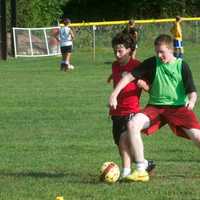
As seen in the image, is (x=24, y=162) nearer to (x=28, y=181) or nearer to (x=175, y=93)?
(x=28, y=181)

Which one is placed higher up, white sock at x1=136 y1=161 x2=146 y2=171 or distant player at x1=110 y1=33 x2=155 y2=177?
distant player at x1=110 y1=33 x2=155 y2=177

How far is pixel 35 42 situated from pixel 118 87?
1056 inches

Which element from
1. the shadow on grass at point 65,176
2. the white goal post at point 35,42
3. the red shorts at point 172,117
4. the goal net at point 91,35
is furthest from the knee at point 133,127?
the white goal post at point 35,42

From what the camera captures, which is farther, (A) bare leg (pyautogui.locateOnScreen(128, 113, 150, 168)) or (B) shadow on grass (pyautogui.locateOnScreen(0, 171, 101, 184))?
(B) shadow on grass (pyautogui.locateOnScreen(0, 171, 101, 184))

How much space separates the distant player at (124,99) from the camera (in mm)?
8891

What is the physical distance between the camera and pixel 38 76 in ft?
81.1

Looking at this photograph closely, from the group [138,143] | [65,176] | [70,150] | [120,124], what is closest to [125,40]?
[120,124]

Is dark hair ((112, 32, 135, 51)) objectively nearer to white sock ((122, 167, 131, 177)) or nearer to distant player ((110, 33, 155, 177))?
distant player ((110, 33, 155, 177))

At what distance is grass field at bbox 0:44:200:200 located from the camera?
8195 mm

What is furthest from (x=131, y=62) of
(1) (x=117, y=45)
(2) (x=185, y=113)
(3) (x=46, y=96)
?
(3) (x=46, y=96)

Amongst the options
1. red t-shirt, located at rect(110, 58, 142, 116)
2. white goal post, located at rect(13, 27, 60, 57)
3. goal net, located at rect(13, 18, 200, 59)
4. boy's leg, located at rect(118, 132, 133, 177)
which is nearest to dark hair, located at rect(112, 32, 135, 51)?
red t-shirt, located at rect(110, 58, 142, 116)

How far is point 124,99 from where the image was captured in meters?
8.98

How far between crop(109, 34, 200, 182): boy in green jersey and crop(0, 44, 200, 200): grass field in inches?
20.0

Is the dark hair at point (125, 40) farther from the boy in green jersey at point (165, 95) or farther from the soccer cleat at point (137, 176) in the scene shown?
the soccer cleat at point (137, 176)
